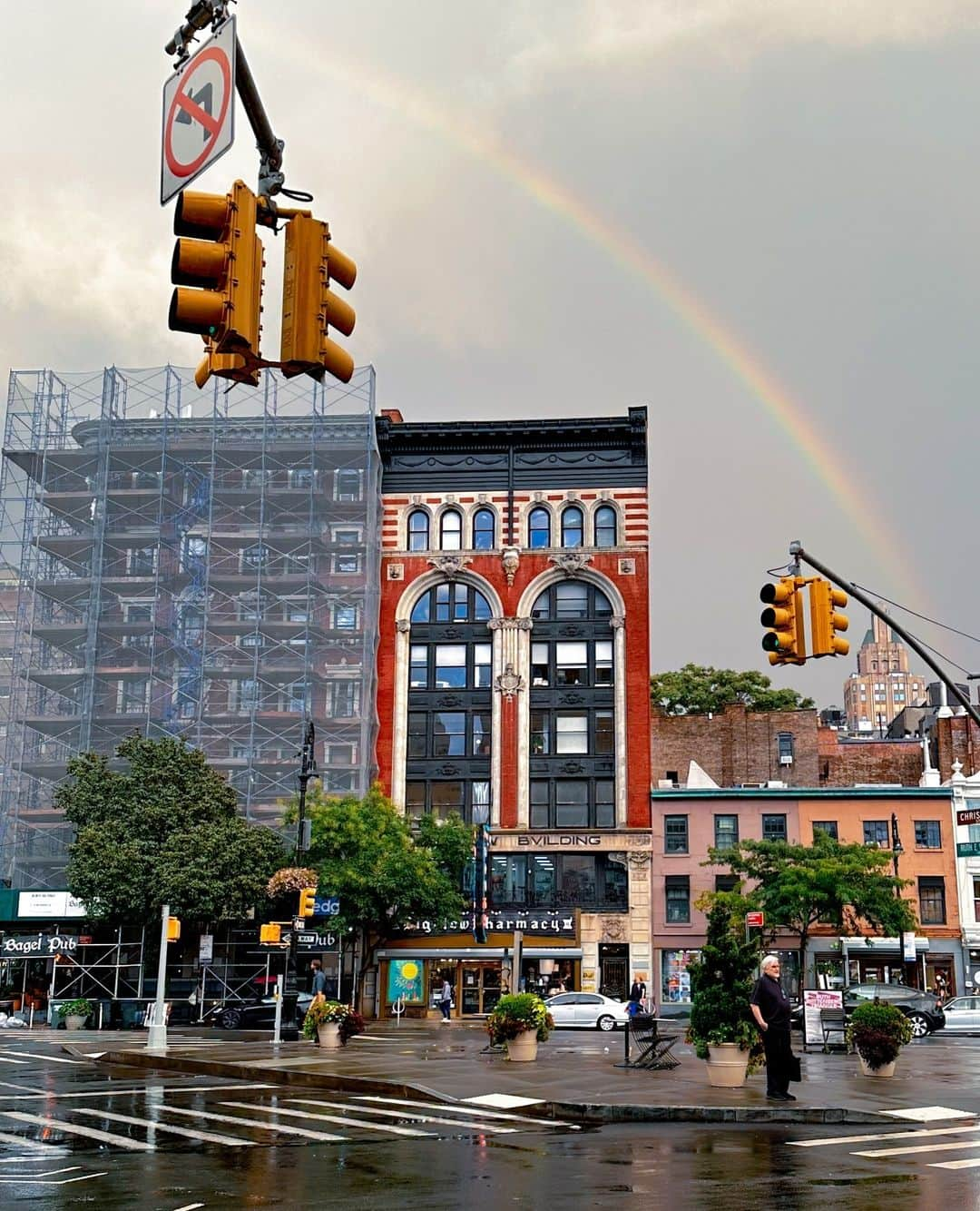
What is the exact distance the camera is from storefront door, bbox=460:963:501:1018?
58.2m

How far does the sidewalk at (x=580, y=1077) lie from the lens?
1731cm

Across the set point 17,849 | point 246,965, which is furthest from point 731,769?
point 17,849

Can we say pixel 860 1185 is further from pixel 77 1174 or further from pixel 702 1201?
pixel 77 1174

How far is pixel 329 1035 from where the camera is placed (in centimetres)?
2920

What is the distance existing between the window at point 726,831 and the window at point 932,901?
8656 millimetres

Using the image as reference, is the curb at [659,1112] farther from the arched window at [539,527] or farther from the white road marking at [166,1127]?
the arched window at [539,527]

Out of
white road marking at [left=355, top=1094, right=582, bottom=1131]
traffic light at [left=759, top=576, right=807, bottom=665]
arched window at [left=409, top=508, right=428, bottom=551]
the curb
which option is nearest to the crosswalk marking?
white road marking at [left=355, top=1094, right=582, bottom=1131]

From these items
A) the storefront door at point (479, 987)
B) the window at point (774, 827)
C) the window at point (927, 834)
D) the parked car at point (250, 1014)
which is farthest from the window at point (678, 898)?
the parked car at point (250, 1014)

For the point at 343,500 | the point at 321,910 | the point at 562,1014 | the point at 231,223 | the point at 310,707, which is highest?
the point at 343,500

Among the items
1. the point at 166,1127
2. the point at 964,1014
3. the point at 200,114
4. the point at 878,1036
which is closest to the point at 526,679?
the point at 964,1014

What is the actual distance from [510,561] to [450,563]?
114 inches

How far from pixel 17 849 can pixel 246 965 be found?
34.4 feet

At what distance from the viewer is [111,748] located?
54.2 m

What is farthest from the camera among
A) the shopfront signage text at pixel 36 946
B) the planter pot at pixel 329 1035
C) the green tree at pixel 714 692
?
the green tree at pixel 714 692
